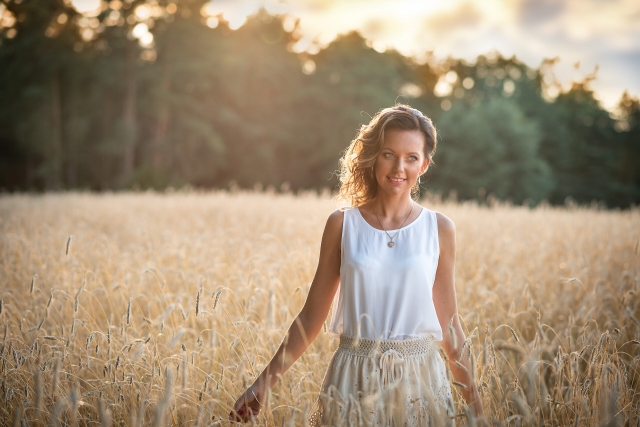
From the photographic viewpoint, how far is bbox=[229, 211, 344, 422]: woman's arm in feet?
6.74

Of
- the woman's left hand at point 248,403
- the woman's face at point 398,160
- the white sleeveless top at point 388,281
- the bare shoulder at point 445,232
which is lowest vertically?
the woman's left hand at point 248,403

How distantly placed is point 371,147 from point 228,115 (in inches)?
1213

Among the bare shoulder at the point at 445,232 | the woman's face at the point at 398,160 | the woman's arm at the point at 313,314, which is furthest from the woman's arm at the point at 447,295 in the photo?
the woman's arm at the point at 313,314

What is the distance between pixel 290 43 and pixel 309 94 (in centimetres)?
606

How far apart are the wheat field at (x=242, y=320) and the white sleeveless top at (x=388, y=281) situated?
35cm

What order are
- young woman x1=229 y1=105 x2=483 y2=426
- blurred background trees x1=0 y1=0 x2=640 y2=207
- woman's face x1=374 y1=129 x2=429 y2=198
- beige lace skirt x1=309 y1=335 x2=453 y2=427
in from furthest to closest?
1. blurred background trees x1=0 y1=0 x2=640 y2=207
2. woman's face x1=374 y1=129 x2=429 y2=198
3. young woman x1=229 y1=105 x2=483 y2=426
4. beige lace skirt x1=309 y1=335 x2=453 y2=427

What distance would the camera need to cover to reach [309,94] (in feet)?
113

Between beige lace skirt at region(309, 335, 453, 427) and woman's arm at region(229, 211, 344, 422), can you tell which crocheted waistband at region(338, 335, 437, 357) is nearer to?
beige lace skirt at region(309, 335, 453, 427)

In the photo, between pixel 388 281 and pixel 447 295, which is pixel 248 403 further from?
pixel 447 295

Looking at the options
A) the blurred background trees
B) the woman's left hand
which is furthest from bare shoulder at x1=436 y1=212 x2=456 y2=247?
the blurred background trees

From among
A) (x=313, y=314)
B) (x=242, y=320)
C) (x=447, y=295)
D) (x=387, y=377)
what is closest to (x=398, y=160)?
(x=447, y=295)

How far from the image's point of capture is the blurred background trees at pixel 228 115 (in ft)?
91.1

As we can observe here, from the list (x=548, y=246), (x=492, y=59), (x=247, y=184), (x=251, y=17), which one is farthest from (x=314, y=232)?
(x=492, y=59)

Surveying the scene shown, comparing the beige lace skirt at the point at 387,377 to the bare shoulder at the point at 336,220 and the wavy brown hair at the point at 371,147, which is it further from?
the wavy brown hair at the point at 371,147
